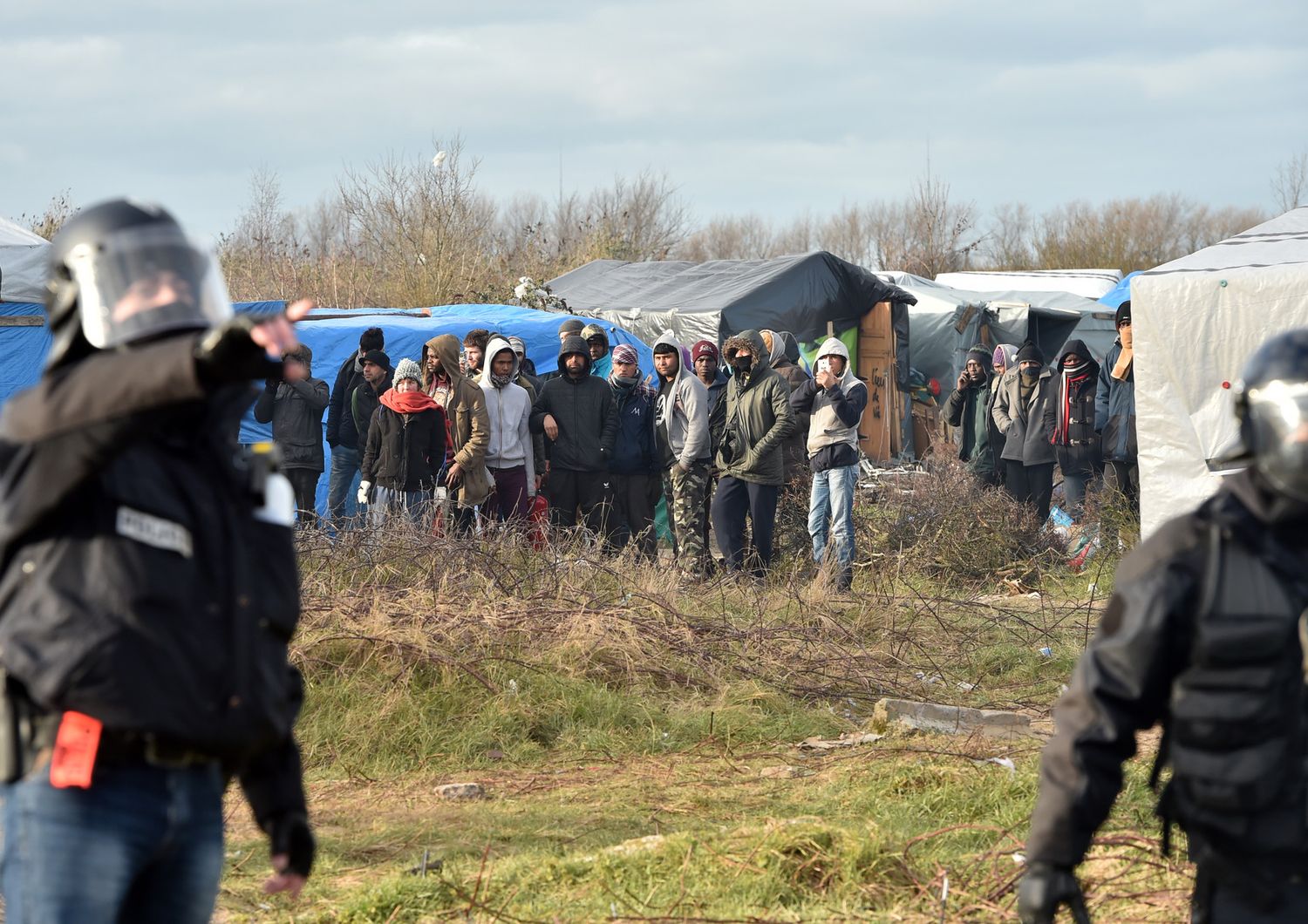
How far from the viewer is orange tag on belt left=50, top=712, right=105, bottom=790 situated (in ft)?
6.88

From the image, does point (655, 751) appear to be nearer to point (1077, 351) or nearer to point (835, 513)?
point (835, 513)

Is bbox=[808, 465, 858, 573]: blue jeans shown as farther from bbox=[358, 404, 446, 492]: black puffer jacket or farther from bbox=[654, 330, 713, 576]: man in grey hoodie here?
bbox=[358, 404, 446, 492]: black puffer jacket

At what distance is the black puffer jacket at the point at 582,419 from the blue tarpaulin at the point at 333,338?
1.34 m

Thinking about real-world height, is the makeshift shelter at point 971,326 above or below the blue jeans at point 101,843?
below

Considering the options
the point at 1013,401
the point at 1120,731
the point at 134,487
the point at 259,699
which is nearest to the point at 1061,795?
the point at 1120,731

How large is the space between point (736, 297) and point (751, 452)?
7400mm

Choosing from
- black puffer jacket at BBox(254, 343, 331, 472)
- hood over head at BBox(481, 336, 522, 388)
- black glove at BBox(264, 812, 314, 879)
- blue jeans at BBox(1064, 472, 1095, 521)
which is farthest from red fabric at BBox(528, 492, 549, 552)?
black glove at BBox(264, 812, 314, 879)

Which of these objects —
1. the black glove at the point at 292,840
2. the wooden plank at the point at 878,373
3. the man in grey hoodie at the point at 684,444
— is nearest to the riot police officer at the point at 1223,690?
the black glove at the point at 292,840

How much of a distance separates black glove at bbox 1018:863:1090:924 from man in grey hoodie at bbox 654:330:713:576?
7.53 metres

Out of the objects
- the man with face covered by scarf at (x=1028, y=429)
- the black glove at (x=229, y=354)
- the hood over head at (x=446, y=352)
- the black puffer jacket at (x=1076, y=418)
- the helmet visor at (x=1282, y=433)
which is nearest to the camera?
the black glove at (x=229, y=354)

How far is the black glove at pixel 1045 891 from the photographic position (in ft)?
8.11

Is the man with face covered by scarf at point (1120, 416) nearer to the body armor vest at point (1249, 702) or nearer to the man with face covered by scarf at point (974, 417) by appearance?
the man with face covered by scarf at point (974, 417)

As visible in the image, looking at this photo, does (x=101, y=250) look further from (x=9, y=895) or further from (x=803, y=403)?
(x=803, y=403)

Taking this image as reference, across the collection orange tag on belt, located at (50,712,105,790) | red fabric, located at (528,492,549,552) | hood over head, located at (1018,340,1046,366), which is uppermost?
orange tag on belt, located at (50,712,105,790)
